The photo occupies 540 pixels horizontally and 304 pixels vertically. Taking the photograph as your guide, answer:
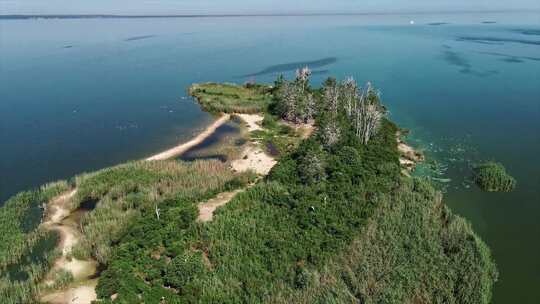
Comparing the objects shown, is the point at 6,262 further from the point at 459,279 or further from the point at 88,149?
the point at 459,279

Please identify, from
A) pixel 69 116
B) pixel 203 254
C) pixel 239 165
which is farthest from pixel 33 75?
pixel 203 254

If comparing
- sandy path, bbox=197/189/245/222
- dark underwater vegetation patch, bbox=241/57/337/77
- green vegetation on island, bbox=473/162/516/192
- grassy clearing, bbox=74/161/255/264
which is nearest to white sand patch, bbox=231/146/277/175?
grassy clearing, bbox=74/161/255/264

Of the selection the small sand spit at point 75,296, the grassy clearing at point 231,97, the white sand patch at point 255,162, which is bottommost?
the small sand spit at point 75,296

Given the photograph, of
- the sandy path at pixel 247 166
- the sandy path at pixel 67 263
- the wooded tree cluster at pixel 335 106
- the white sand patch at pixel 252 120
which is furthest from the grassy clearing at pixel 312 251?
the white sand patch at pixel 252 120

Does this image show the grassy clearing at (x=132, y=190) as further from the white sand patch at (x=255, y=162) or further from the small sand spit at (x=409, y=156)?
the small sand spit at (x=409, y=156)

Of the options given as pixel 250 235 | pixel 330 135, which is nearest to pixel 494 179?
pixel 330 135

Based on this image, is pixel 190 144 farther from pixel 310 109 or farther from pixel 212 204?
pixel 212 204

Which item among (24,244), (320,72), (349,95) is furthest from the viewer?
(320,72)
